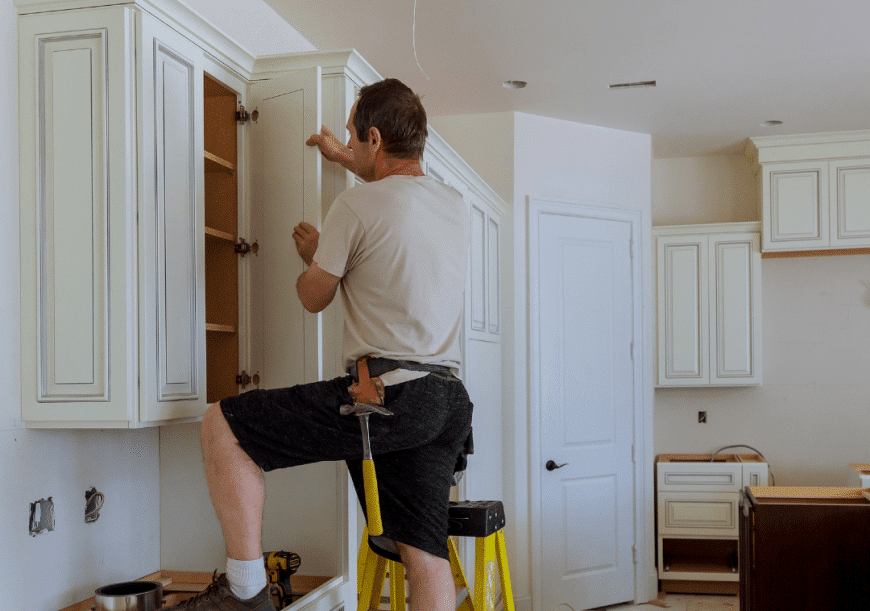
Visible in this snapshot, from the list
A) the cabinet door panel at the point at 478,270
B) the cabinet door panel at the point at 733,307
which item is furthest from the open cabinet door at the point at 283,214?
the cabinet door panel at the point at 733,307

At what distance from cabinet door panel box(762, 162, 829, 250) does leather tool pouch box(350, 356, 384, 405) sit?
4.09m

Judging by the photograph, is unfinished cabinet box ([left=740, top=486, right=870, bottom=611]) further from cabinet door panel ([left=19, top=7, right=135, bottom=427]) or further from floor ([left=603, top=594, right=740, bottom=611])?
cabinet door panel ([left=19, top=7, right=135, bottom=427])

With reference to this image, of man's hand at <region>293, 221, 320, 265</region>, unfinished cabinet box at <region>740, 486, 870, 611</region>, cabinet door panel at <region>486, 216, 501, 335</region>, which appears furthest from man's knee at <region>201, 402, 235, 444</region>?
cabinet door panel at <region>486, 216, 501, 335</region>

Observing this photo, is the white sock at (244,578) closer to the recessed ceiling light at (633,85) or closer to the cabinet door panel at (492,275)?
the cabinet door panel at (492,275)

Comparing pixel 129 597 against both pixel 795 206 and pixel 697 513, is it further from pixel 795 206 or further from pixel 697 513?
pixel 795 206

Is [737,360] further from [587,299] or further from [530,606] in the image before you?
[530,606]

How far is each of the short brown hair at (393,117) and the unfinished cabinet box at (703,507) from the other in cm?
374

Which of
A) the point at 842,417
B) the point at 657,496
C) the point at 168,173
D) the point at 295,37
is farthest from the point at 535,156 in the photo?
the point at 168,173

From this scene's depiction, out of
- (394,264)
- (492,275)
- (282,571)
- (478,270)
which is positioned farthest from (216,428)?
(492,275)

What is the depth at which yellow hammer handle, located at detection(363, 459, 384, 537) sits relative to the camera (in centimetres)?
171

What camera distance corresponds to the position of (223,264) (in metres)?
2.32

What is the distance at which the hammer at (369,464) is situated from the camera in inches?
66.2

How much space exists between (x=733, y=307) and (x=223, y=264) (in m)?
3.83

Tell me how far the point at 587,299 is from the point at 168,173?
3.27m
